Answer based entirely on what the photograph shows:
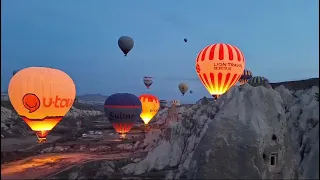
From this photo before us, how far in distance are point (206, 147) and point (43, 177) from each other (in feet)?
47.8

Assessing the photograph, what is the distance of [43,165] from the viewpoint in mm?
29250

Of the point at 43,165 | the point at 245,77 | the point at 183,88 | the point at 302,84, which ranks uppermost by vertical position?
the point at 183,88

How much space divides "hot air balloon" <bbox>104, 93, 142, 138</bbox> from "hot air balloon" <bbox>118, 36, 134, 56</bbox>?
5.56m

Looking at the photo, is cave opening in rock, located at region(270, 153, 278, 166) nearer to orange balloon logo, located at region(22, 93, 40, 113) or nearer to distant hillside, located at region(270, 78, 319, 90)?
distant hillside, located at region(270, 78, 319, 90)

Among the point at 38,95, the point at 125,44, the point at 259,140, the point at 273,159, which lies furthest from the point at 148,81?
the point at 259,140

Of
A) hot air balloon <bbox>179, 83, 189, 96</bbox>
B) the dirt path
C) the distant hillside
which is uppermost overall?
hot air balloon <bbox>179, 83, 189, 96</bbox>

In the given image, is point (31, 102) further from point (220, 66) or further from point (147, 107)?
point (147, 107)

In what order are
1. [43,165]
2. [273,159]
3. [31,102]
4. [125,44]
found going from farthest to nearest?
1. [125,44]
2. [43,165]
3. [31,102]
4. [273,159]

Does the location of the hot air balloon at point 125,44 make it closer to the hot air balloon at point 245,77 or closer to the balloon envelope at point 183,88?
the hot air balloon at point 245,77

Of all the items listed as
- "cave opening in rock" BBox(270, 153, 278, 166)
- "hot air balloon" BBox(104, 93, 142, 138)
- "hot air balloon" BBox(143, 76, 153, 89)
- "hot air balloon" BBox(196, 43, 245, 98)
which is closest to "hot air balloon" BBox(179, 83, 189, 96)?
"hot air balloon" BBox(143, 76, 153, 89)

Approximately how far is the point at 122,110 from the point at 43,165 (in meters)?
11.3

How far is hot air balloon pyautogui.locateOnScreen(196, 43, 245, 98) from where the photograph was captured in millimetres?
28203

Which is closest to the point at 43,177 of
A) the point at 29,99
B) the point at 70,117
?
the point at 29,99

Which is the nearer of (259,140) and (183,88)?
(259,140)
